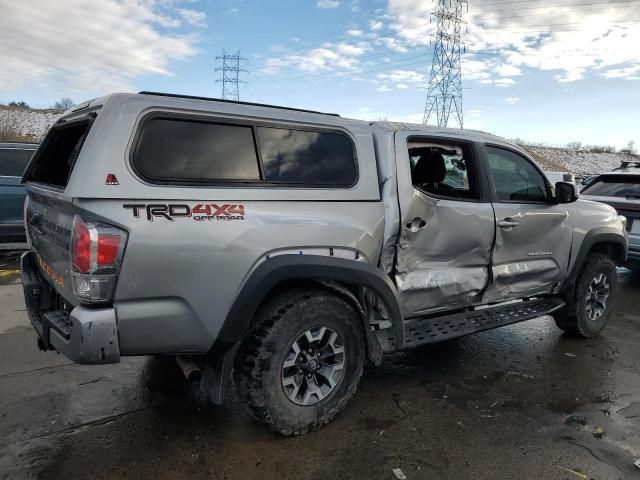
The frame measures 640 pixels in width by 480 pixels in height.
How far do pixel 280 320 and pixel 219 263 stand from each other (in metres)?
0.55

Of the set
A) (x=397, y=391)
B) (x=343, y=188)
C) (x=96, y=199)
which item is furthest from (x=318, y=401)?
(x=96, y=199)

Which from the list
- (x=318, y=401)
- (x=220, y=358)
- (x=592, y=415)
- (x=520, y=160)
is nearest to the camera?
(x=220, y=358)

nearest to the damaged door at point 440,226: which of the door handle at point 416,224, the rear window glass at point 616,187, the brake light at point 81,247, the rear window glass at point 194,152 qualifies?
the door handle at point 416,224

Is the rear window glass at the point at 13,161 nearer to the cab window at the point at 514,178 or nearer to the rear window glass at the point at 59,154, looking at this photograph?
the rear window glass at the point at 59,154

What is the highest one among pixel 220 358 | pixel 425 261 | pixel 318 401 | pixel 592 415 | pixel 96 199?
pixel 96 199

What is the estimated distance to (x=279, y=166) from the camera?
122 inches

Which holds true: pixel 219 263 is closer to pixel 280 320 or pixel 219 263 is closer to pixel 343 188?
pixel 280 320

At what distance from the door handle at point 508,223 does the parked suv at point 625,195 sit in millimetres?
4187

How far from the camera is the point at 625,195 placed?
304 inches

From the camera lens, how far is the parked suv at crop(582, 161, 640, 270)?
24.1 ft

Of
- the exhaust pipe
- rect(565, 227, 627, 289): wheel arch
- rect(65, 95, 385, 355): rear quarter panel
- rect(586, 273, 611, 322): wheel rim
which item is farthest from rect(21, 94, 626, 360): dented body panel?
rect(586, 273, 611, 322): wheel rim

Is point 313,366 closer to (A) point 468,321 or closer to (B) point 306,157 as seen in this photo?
(B) point 306,157

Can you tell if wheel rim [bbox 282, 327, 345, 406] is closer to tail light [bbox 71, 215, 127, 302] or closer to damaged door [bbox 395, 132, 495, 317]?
damaged door [bbox 395, 132, 495, 317]

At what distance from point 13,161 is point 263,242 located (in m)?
6.80
